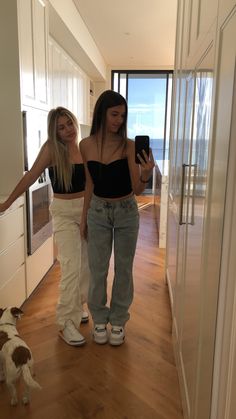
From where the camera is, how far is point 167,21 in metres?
4.41

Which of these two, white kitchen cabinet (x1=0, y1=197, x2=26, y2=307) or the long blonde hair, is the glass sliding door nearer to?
white kitchen cabinet (x1=0, y1=197, x2=26, y2=307)

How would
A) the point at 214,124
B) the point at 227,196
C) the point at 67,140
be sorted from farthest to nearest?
Result: the point at 67,140 → the point at 214,124 → the point at 227,196

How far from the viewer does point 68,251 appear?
2162 millimetres

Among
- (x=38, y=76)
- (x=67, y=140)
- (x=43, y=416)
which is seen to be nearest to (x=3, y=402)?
(x=43, y=416)

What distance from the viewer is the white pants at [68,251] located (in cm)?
216

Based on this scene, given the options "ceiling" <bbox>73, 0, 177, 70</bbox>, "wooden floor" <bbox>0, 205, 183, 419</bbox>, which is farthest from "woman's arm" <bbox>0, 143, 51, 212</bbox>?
"ceiling" <bbox>73, 0, 177, 70</bbox>

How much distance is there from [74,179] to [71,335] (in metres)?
0.91

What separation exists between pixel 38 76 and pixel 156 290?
191 centimetres

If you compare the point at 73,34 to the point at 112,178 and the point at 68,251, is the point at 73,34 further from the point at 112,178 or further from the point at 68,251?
the point at 68,251

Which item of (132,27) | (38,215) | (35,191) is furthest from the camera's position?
(132,27)

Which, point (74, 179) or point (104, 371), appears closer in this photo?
point (104, 371)

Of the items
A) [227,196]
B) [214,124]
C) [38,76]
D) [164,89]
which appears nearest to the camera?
[227,196]

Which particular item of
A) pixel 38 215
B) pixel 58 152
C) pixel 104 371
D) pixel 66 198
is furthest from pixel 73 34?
pixel 104 371

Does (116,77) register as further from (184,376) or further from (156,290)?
(184,376)
